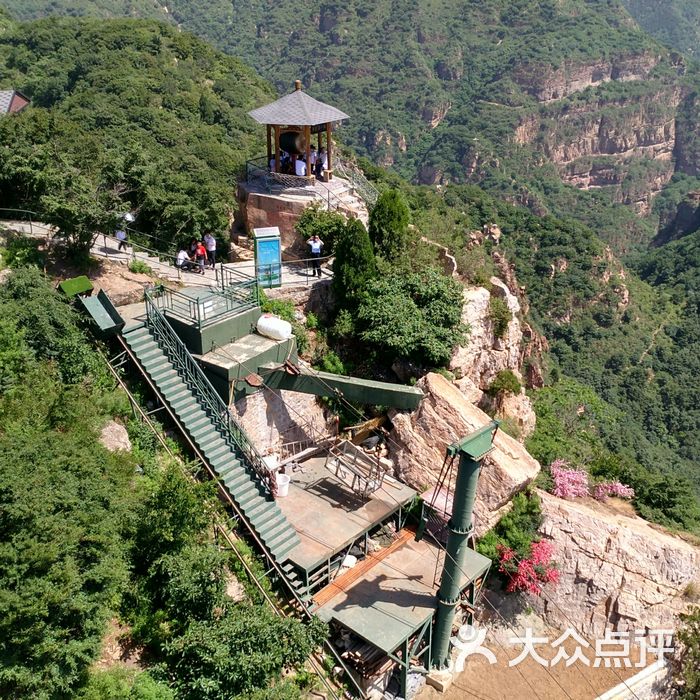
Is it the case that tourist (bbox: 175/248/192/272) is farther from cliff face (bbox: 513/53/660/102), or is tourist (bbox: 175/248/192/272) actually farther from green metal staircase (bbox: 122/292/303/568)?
cliff face (bbox: 513/53/660/102)

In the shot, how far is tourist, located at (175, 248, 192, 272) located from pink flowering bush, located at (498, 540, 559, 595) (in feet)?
34.4

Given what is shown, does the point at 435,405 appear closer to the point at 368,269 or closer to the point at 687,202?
the point at 368,269

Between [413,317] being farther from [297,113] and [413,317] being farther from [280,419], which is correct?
[297,113]

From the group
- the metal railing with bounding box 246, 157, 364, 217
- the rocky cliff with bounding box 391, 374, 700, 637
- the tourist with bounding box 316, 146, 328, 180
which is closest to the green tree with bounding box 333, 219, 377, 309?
the metal railing with bounding box 246, 157, 364, 217

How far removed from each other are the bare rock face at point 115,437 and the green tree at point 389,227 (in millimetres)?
8668

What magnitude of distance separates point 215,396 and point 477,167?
10748 centimetres

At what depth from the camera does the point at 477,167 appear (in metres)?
113

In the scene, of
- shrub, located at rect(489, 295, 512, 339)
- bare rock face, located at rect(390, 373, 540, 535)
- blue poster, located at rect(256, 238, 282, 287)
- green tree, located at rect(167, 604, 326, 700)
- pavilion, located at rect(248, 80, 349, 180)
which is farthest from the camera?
pavilion, located at rect(248, 80, 349, 180)

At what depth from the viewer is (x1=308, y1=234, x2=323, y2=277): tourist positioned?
17781mm

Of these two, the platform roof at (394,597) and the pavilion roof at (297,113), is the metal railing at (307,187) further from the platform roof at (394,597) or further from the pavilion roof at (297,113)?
the platform roof at (394,597)

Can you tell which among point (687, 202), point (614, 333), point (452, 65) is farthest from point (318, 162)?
point (452, 65)

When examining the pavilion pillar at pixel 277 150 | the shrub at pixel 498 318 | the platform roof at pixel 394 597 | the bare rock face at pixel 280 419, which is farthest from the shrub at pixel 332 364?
the pavilion pillar at pixel 277 150

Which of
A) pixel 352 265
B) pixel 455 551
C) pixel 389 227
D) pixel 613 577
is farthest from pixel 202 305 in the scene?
pixel 613 577

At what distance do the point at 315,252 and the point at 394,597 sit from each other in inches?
368
